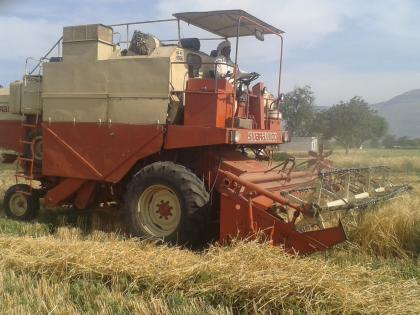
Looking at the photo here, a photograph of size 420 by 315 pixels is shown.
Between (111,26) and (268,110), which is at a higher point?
(111,26)

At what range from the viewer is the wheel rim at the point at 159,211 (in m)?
6.19

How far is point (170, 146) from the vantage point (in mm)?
6469

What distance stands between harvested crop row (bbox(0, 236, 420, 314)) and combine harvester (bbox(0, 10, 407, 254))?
807 mm

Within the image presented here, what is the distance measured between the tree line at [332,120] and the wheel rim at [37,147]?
4503 centimetres

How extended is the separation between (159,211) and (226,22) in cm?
309

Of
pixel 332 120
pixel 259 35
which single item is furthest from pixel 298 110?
pixel 259 35

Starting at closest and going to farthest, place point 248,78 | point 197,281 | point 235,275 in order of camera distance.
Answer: point 235,275, point 197,281, point 248,78

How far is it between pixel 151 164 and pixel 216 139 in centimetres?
92

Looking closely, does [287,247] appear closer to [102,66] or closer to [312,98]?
[102,66]

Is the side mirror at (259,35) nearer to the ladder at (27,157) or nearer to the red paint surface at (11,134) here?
the ladder at (27,157)

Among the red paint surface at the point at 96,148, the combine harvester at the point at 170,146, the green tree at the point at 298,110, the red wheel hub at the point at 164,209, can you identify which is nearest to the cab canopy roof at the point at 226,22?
the combine harvester at the point at 170,146

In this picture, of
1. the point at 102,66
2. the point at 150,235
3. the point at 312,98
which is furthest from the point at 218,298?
the point at 312,98

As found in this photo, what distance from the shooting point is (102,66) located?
23.2 ft

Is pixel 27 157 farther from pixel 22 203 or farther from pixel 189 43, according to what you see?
pixel 189 43
